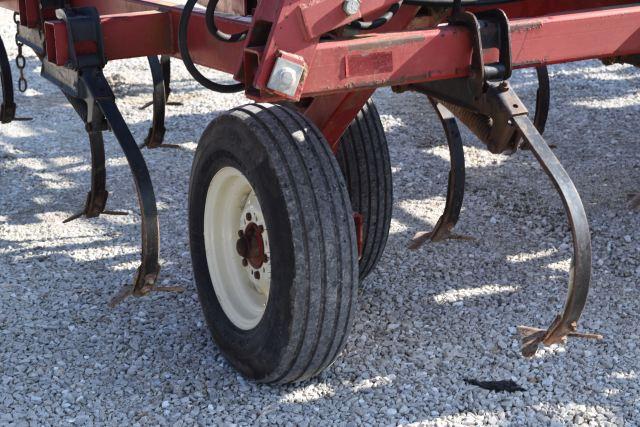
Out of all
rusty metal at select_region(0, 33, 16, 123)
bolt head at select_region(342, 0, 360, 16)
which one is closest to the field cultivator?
bolt head at select_region(342, 0, 360, 16)

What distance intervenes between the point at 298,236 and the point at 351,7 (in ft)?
2.05

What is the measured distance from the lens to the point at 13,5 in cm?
399

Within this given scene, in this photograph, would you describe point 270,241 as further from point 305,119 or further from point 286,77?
point 286,77

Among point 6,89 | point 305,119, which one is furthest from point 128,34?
point 6,89

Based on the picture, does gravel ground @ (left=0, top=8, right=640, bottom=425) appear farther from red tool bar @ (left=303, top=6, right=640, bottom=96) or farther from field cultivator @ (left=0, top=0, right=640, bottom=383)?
red tool bar @ (left=303, top=6, right=640, bottom=96)

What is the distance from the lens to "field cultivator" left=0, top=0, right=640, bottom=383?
7.93 ft

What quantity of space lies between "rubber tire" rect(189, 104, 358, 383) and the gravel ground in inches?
8.6

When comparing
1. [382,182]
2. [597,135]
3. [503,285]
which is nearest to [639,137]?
[597,135]

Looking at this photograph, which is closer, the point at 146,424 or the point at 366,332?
the point at 146,424

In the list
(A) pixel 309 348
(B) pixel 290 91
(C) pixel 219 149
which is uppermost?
(B) pixel 290 91

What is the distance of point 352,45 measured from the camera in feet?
7.81

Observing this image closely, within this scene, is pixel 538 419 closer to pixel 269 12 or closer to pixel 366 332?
pixel 366 332

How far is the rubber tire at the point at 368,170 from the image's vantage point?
3.36 metres

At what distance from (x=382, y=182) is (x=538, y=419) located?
1.04 meters
